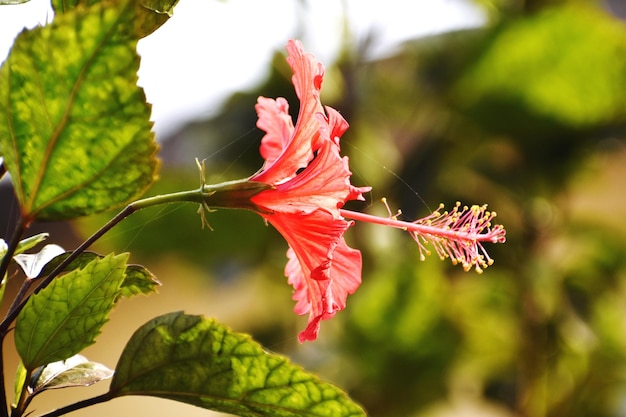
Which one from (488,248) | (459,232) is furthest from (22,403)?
(488,248)

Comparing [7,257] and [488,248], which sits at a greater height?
[7,257]

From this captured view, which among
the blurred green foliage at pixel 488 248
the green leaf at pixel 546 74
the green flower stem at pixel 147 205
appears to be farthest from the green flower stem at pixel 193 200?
the green leaf at pixel 546 74

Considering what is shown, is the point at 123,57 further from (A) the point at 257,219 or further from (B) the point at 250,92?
(B) the point at 250,92

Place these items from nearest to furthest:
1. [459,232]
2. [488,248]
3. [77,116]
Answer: [77,116], [459,232], [488,248]

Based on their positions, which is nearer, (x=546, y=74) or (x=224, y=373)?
(x=224, y=373)

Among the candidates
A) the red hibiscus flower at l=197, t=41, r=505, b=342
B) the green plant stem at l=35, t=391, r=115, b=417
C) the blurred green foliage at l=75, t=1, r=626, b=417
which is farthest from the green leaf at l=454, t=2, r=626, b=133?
the green plant stem at l=35, t=391, r=115, b=417

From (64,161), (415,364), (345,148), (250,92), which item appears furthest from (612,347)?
(64,161)

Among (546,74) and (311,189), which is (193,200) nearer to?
(311,189)
